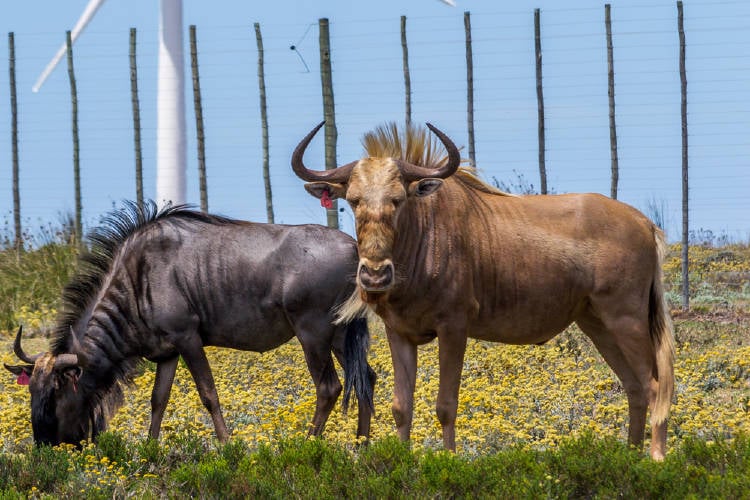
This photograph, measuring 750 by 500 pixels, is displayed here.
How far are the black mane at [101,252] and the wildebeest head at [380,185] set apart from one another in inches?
115

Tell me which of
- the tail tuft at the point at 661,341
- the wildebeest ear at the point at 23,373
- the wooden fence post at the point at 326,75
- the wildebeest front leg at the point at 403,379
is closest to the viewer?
the wildebeest front leg at the point at 403,379

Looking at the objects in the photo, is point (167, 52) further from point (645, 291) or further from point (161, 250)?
point (645, 291)

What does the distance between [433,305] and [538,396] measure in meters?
3.72

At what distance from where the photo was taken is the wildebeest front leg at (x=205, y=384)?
1017 cm

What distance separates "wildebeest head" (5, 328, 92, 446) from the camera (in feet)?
31.7

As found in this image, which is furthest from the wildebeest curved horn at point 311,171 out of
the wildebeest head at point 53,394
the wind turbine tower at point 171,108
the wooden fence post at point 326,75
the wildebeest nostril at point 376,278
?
the wind turbine tower at point 171,108

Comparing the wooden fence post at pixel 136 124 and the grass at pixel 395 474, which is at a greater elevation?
the wooden fence post at pixel 136 124

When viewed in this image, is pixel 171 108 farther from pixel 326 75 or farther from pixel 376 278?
pixel 376 278

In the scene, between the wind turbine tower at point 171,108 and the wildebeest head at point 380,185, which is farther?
the wind turbine tower at point 171,108

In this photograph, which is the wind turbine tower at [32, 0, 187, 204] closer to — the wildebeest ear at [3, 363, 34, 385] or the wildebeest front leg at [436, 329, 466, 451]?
the wildebeest ear at [3, 363, 34, 385]

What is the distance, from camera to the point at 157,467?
8586mm

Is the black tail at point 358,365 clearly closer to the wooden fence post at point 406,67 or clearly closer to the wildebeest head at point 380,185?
the wildebeest head at point 380,185

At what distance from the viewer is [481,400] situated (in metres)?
10.7

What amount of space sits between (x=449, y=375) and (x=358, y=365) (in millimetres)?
2247
